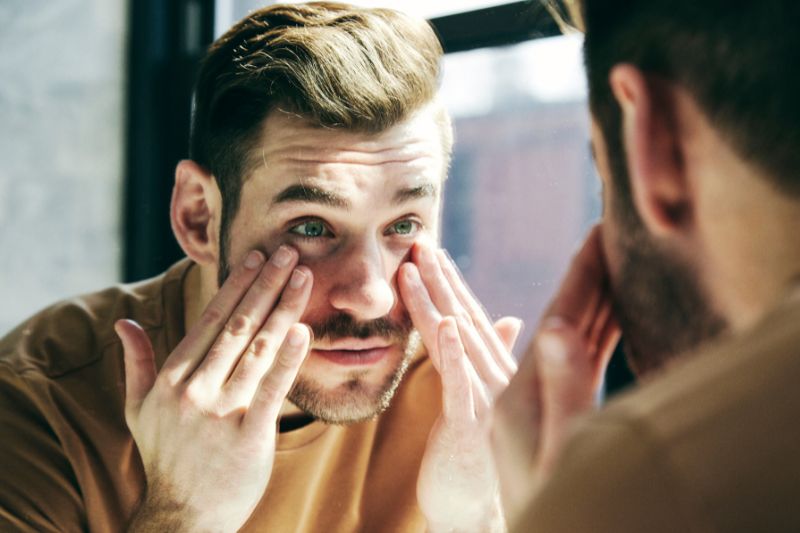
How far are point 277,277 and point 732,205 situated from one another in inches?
28.7

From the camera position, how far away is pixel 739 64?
0.55 meters

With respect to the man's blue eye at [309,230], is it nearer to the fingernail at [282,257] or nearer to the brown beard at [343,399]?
the fingernail at [282,257]

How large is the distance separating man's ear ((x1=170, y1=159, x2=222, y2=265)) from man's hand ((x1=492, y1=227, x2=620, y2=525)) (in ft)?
2.41

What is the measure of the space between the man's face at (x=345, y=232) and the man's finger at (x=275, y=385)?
0.09m

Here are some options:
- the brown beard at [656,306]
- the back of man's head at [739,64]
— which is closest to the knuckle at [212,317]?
the brown beard at [656,306]

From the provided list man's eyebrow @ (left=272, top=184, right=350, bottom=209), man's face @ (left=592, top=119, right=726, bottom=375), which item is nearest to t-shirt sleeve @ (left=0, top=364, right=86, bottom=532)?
man's eyebrow @ (left=272, top=184, right=350, bottom=209)

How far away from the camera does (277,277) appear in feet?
3.84

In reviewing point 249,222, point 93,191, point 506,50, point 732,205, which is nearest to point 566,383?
point 732,205

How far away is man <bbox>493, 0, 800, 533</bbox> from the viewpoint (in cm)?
43

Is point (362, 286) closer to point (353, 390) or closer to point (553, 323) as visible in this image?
point (353, 390)

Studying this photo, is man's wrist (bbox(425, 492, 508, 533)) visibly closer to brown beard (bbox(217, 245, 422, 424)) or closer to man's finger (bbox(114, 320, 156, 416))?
brown beard (bbox(217, 245, 422, 424))

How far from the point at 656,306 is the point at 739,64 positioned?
19 cm

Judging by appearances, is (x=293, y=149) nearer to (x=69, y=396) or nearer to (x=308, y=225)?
(x=308, y=225)

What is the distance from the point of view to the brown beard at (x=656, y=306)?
0.61 meters
